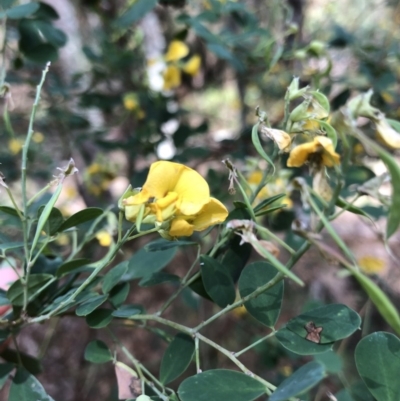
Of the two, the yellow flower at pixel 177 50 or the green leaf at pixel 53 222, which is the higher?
the green leaf at pixel 53 222

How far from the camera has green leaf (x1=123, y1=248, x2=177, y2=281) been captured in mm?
536

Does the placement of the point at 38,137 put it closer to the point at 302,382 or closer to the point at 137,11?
the point at 137,11

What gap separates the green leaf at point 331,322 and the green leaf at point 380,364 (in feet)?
0.12

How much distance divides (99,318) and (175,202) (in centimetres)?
17

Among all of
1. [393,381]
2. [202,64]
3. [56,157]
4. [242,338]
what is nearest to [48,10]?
[393,381]

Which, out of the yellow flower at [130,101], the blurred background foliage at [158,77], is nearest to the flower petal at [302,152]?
the blurred background foliage at [158,77]

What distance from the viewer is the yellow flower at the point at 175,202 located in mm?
374

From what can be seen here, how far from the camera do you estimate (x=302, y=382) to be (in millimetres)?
295

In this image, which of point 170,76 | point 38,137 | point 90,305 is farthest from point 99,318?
point 38,137

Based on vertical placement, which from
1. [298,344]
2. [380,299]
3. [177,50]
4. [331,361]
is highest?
[380,299]

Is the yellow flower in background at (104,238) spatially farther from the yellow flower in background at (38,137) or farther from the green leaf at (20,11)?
the yellow flower in background at (38,137)

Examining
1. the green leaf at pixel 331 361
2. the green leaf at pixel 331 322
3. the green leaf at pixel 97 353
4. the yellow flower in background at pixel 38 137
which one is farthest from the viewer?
the yellow flower in background at pixel 38 137

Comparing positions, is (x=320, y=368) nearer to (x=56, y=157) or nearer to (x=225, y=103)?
(x=56, y=157)

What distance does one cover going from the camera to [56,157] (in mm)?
1592
